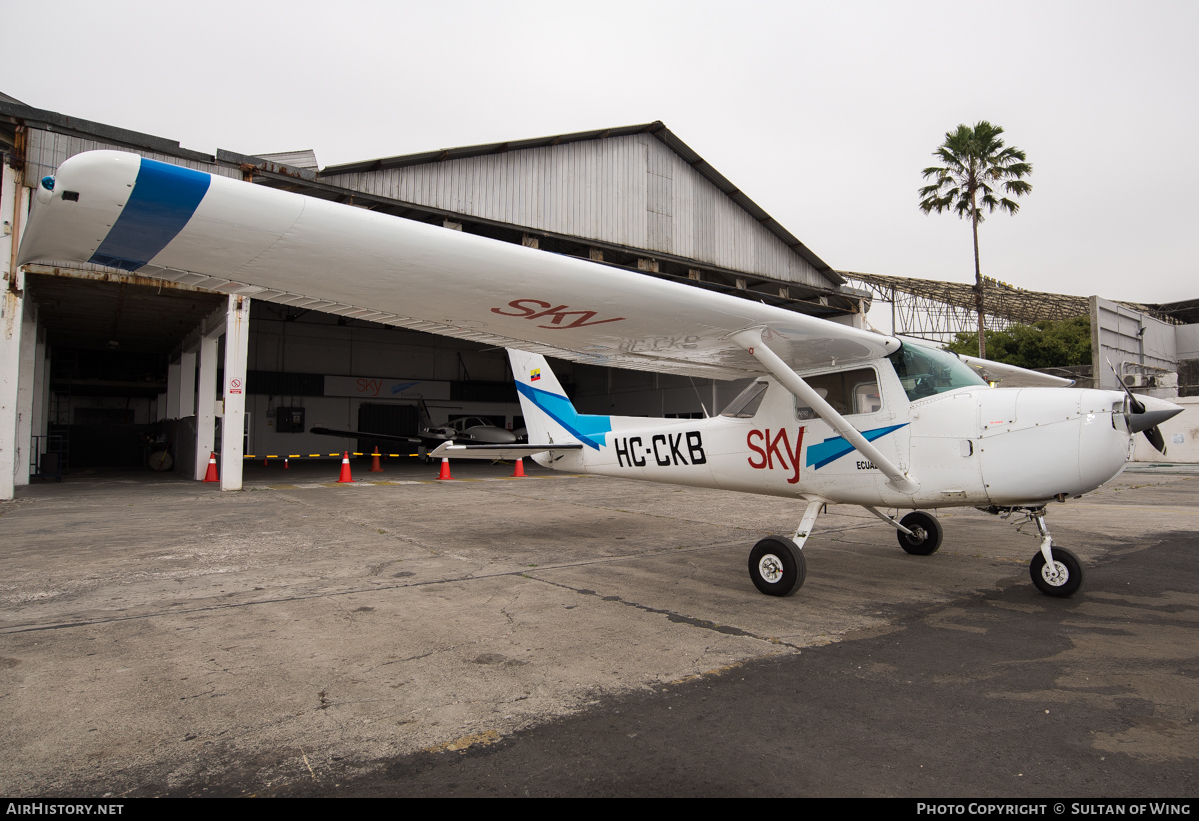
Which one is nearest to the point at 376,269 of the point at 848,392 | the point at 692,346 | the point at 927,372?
the point at 692,346

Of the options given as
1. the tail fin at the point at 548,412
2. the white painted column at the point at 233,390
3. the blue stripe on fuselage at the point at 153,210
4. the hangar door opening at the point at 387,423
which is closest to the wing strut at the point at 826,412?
the tail fin at the point at 548,412

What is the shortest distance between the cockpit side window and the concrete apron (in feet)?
5.22

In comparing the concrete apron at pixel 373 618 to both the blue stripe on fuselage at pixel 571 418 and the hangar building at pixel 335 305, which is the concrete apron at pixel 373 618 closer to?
the blue stripe on fuselage at pixel 571 418

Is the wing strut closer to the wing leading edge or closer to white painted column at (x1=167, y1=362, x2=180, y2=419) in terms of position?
the wing leading edge

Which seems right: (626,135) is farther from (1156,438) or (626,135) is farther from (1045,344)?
(1045,344)

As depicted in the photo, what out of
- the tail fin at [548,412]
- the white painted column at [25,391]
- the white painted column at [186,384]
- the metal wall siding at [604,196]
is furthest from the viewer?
the white painted column at [186,384]

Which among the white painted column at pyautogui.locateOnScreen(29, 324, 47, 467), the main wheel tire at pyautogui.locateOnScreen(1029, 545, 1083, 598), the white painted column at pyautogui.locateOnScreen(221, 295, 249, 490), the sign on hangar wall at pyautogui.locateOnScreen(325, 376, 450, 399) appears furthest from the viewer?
the sign on hangar wall at pyautogui.locateOnScreen(325, 376, 450, 399)

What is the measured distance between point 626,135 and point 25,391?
1668 centimetres

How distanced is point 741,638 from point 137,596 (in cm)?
493

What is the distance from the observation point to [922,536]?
6848mm

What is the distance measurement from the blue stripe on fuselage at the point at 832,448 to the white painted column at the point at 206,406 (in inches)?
611

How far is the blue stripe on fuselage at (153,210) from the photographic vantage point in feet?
8.80

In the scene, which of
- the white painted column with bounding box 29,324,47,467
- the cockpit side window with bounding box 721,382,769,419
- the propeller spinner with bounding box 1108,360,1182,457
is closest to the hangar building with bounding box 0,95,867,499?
the white painted column with bounding box 29,324,47,467

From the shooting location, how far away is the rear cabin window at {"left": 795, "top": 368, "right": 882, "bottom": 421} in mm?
5582
